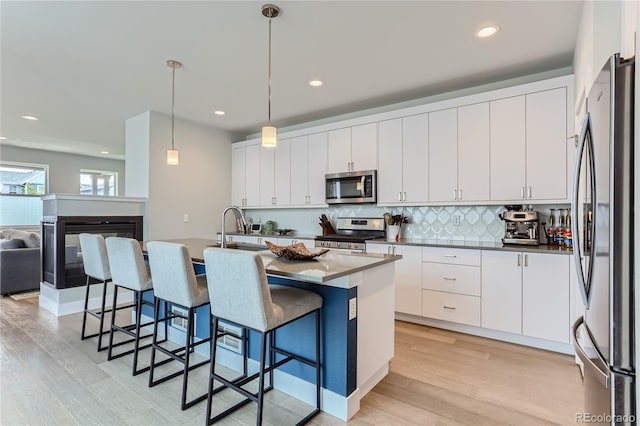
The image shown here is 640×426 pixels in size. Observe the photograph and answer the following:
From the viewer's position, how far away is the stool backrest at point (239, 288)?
1589 mm

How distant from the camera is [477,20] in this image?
238 cm

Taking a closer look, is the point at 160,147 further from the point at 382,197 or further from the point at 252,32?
the point at 382,197

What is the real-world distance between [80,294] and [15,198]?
15.3 feet

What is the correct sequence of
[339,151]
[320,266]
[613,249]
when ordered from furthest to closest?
[339,151]
[320,266]
[613,249]

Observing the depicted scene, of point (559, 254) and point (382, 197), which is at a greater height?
point (382, 197)

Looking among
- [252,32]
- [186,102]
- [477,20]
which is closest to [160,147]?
[186,102]

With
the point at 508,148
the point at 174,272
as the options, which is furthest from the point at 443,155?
the point at 174,272

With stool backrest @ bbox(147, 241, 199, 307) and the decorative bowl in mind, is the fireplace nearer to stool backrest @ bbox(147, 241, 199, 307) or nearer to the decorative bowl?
stool backrest @ bbox(147, 241, 199, 307)

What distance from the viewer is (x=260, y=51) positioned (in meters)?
2.85

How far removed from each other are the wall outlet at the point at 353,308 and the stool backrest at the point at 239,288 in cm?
50

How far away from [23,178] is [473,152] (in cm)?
893

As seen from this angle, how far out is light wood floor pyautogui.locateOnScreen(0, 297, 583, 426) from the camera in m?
1.88

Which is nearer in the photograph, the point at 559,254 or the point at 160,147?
the point at 559,254

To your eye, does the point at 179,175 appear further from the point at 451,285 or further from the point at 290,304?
the point at 451,285
